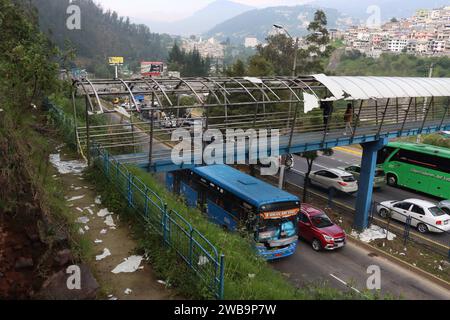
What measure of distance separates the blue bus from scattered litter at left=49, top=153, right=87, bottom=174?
4.84 m

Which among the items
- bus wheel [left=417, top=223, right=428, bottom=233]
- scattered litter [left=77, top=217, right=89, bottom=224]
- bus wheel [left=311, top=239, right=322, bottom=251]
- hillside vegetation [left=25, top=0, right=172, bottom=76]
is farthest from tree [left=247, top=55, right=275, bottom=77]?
hillside vegetation [left=25, top=0, right=172, bottom=76]

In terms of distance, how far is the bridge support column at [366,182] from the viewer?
18.4 meters

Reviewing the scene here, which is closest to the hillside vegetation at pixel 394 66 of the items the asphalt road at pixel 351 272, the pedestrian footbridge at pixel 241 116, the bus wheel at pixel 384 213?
the bus wheel at pixel 384 213

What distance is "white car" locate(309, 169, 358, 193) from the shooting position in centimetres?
2242

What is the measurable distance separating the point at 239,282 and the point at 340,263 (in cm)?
917

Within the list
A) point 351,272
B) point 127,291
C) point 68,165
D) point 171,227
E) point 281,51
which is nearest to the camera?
point 127,291

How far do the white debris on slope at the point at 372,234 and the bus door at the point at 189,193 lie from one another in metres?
7.48

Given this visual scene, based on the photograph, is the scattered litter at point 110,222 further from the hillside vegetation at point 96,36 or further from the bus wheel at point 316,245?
the hillside vegetation at point 96,36

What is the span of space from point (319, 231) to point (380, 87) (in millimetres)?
7113

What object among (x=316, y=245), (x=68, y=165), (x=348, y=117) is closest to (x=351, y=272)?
(x=316, y=245)

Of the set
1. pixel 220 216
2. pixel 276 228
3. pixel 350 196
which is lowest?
pixel 350 196

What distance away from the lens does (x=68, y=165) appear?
1364 centimetres

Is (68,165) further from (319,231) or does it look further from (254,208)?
(319,231)

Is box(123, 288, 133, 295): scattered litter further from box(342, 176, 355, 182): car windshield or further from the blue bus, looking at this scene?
box(342, 176, 355, 182): car windshield
